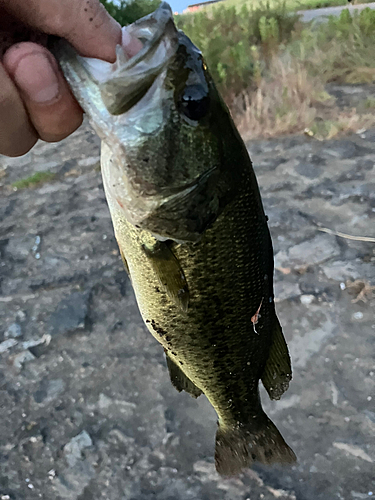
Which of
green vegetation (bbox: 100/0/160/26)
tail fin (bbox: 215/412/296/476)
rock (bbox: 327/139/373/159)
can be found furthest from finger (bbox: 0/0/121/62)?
green vegetation (bbox: 100/0/160/26)

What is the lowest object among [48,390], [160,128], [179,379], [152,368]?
[152,368]

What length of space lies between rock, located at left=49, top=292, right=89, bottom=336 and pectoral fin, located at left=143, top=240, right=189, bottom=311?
1.85 m

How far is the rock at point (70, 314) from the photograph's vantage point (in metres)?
2.85

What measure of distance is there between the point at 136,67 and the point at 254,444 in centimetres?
140

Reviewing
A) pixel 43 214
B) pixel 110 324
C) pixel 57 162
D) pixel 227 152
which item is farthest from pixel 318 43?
pixel 227 152

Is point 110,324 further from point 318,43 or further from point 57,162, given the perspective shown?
point 318,43

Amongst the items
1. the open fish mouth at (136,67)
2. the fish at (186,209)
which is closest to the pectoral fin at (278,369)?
the fish at (186,209)

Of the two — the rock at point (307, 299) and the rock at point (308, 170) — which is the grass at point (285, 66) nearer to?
the rock at point (308, 170)

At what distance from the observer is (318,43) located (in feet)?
19.7

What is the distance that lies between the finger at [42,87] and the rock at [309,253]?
88.1 inches

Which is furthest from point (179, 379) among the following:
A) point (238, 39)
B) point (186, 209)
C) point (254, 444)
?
point (238, 39)

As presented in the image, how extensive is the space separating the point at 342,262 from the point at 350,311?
41 cm

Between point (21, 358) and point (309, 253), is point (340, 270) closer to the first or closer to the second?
point (309, 253)

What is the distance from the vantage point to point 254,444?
158 centimetres
